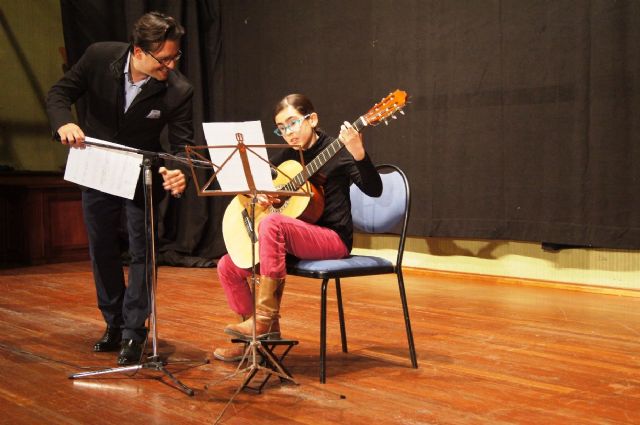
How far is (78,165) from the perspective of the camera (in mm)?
2930

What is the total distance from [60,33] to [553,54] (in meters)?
4.82

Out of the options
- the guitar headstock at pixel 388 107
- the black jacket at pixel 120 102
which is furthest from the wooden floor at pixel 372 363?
the guitar headstock at pixel 388 107

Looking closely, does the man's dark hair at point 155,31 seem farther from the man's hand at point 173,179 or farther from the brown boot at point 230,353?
the brown boot at point 230,353

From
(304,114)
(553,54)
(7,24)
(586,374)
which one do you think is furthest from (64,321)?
(7,24)

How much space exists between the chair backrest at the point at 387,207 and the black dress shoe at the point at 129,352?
3.27ft

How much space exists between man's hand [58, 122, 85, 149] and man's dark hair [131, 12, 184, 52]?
41cm

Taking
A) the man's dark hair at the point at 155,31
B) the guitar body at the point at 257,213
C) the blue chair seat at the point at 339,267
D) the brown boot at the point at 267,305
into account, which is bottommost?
the brown boot at the point at 267,305

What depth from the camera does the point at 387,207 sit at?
10.0ft

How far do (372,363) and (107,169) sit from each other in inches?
48.6

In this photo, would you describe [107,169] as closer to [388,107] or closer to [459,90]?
[388,107]

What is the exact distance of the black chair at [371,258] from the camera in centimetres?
279

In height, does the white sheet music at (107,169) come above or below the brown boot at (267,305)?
above

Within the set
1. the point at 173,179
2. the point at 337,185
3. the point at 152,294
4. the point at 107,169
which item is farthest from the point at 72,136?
the point at 337,185

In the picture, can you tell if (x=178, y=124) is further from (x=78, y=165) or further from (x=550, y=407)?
(x=550, y=407)
